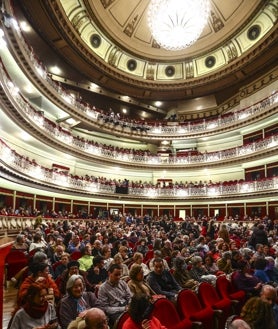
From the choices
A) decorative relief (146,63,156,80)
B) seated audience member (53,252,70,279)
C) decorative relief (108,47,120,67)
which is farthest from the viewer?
decorative relief (146,63,156,80)

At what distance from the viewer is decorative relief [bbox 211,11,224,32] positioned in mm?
23359

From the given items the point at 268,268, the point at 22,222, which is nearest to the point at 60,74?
the point at 22,222

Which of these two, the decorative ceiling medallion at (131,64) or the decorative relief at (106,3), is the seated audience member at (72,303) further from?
the decorative ceiling medallion at (131,64)

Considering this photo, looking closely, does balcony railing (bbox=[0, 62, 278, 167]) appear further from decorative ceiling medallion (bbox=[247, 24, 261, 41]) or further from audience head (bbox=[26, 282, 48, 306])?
audience head (bbox=[26, 282, 48, 306])

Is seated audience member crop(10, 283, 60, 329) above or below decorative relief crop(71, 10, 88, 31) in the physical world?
below

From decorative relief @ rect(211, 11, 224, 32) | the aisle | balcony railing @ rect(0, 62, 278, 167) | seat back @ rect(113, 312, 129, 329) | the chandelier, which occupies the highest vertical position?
decorative relief @ rect(211, 11, 224, 32)

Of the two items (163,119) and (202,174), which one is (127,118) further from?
(202,174)

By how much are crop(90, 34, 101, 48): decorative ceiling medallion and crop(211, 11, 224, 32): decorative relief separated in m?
9.01

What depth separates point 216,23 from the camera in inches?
933

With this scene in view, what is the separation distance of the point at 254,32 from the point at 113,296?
23.0m

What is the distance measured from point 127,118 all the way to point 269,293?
2275cm

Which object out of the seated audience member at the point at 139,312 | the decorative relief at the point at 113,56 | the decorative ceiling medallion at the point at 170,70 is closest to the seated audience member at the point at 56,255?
the seated audience member at the point at 139,312

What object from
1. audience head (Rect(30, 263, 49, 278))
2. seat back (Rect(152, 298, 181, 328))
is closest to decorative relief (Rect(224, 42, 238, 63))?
seat back (Rect(152, 298, 181, 328))

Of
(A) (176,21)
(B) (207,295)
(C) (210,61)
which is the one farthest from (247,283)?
(C) (210,61)
